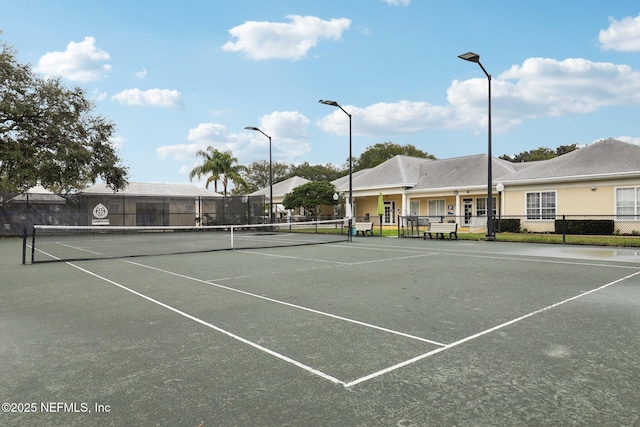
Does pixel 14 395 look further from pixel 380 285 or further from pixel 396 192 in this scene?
pixel 396 192

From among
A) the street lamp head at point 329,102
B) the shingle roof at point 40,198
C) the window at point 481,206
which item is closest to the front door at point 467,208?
the window at point 481,206

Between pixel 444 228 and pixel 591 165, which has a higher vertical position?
pixel 591 165

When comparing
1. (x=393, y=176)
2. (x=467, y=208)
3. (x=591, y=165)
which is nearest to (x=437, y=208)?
(x=467, y=208)

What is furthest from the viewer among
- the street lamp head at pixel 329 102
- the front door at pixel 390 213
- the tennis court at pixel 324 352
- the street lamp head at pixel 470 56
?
the front door at pixel 390 213

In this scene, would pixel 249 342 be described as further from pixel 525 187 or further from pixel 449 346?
pixel 525 187

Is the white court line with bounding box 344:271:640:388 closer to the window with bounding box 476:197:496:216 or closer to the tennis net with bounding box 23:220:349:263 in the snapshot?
the tennis net with bounding box 23:220:349:263

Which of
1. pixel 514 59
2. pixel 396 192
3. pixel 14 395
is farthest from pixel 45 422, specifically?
pixel 396 192

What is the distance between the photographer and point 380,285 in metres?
8.46

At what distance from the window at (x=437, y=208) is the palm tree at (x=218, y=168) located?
2166 centimetres

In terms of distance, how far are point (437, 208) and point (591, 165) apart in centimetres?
1234

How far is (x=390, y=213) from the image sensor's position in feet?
131

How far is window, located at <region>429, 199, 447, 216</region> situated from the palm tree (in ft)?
71.1

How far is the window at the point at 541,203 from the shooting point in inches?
1038

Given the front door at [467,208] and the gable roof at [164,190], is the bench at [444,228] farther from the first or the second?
the gable roof at [164,190]
